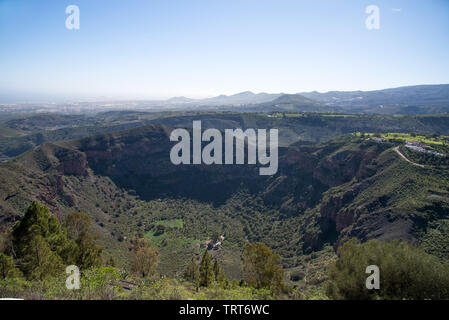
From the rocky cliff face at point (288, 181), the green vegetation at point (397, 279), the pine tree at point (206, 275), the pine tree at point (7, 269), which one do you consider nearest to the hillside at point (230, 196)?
the rocky cliff face at point (288, 181)

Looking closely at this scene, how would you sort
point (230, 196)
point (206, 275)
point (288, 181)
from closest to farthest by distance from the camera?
1. point (206, 275)
2. point (288, 181)
3. point (230, 196)


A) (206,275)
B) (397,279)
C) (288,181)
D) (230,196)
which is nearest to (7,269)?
(206,275)

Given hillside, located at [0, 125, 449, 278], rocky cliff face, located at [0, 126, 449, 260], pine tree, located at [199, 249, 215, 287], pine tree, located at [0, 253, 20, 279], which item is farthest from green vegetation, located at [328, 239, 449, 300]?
pine tree, located at [0, 253, 20, 279]

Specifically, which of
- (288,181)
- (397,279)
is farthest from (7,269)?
(288,181)

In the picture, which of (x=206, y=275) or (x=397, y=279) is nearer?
(x=397, y=279)

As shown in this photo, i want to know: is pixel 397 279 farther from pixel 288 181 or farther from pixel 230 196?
pixel 230 196

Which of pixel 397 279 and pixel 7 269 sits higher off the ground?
pixel 397 279

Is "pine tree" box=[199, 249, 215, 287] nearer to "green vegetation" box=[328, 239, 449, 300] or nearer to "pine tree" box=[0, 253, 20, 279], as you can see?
"green vegetation" box=[328, 239, 449, 300]

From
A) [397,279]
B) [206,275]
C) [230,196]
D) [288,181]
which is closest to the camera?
[397,279]

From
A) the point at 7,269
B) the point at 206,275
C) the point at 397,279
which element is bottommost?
the point at 206,275
